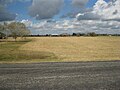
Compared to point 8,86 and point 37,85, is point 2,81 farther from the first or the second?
point 37,85

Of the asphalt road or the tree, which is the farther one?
the tree

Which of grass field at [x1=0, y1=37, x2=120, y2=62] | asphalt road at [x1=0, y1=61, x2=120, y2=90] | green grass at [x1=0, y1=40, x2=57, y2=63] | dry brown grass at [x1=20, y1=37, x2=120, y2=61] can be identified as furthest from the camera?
dry brown grass at [x1=20, y1=37, x2=120, y2=61]

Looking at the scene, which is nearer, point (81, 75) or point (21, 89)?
point (21, 89)

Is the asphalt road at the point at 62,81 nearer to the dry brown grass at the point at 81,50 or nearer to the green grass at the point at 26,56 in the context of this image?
the green grass at the point at 26,56

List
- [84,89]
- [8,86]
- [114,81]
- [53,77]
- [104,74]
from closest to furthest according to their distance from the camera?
1. [84,89]
2. [8,86]
3. [114,81]
4. [53,77]
5. [104,74]

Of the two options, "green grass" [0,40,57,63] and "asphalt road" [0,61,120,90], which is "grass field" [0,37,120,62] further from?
"asphalt road" [0,61,120,90]

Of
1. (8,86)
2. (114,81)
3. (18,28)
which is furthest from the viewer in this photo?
(18,28)

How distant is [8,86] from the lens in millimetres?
10547

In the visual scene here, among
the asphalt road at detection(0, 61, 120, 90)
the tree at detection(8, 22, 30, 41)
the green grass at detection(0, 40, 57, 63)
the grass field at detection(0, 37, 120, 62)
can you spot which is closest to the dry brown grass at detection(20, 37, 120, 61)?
the grass field at detection(0, 37, 120, 62)

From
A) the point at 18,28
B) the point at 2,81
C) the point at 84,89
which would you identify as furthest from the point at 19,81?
the point at 18,28

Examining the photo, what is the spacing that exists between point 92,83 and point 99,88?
100 cm

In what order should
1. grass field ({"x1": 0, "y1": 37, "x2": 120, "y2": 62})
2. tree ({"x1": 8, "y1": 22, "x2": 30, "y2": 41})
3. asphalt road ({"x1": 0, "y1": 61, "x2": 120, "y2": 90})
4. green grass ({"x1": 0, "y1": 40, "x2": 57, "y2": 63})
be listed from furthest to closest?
tree ({"x1": 8, "y1": 22, "x2": 30, "y2": 41})
grass field ({"x1": 0, "y1": 37, "x2": 120, "y2": 62})
green grass ({"x1": 0, "y1": 40, "x2": 57, "y2": 63})
asphalt road ({"x1": 0, "y1": 61, "x2": 120, "y2": 90})

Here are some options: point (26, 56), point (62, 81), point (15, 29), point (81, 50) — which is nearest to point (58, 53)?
point (26, 56)

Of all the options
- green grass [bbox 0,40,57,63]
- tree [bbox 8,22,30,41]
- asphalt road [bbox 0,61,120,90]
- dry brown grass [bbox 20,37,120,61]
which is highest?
tree [bbox 8,22,30,41]
